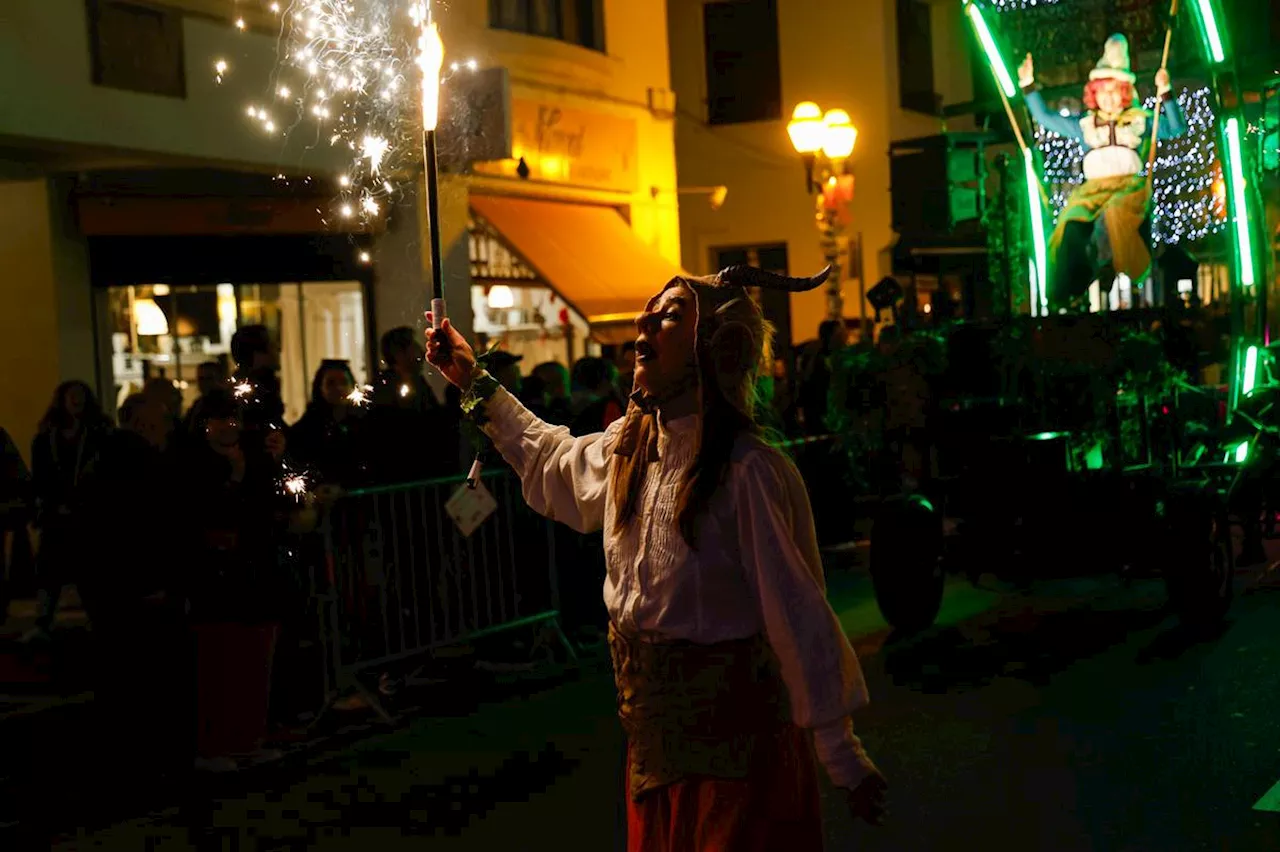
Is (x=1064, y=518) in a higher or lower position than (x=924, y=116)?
lower

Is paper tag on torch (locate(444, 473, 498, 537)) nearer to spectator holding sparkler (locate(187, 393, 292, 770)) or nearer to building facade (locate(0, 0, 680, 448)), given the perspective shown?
spectator holding sparkler (locate(187, 393, 292, 770))

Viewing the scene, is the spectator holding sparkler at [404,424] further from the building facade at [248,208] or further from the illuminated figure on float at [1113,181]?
the illuminated figure on float at [1113,181]

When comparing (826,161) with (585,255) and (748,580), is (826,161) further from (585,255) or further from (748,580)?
(748,580)

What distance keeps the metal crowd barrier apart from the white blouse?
15.5 ft

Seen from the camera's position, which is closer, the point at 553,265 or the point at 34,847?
the point at 34,847

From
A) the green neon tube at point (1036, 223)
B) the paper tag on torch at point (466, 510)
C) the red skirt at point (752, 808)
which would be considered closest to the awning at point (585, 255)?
the green neon tube at point (1036, 223)

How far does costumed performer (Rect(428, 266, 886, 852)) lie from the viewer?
3635 millimetres

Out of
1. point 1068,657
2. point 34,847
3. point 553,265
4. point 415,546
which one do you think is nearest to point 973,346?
point 1068,657

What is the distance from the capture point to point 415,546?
8.98 m

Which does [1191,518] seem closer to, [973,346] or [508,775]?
[973,346]

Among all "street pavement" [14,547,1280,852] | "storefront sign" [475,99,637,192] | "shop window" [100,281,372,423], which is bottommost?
"street pavement" [14,547,1280,852]

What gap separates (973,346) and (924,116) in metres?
18.2

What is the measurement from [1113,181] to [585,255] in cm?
808

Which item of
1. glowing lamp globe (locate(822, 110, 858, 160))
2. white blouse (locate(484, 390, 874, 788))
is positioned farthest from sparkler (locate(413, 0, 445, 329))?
glowing lamp globe (locate(822, 110, 858, 160))
